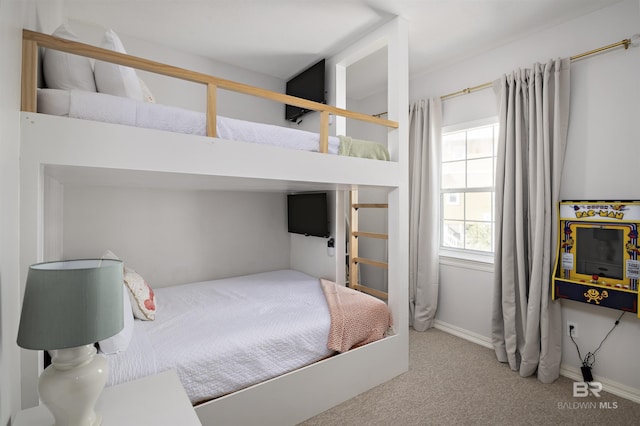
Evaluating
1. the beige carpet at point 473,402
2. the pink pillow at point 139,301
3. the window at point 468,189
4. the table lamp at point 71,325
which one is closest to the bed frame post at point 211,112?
the table lamp at point 71,325

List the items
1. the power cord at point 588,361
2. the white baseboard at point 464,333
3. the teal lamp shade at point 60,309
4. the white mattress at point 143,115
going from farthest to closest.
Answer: the white baseboard at point 464,333, the power cord at point 588,361, the white mattress at point 143,115, the teal lamp shade at point 60,309

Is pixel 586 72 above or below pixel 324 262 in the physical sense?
above

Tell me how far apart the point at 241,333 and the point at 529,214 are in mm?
2362

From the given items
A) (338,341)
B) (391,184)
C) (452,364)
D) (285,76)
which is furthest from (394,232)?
(285,76)

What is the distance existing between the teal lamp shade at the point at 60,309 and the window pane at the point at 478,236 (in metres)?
3.17

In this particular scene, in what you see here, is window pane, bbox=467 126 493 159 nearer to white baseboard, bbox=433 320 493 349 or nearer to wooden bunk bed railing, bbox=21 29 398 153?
white baseboard, bbox=433 320 493 349

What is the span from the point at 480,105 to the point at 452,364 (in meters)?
2.36

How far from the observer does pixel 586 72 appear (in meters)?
2.30

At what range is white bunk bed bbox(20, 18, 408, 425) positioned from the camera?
1196mm

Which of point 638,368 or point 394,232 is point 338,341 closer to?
point 394,232

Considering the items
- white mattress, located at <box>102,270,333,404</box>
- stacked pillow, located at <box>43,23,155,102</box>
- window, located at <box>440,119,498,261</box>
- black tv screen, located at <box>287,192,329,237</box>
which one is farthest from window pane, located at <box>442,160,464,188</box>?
stacked pillow, located at <box>43,23,155,102</box>

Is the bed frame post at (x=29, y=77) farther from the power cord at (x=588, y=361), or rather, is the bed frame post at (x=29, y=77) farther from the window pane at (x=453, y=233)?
the power cord at (x=588, y=361)

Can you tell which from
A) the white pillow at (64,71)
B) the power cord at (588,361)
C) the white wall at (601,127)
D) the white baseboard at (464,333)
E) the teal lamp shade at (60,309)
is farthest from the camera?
the white baseboard at (464,333)

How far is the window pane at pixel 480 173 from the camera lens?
3004 millimetres
